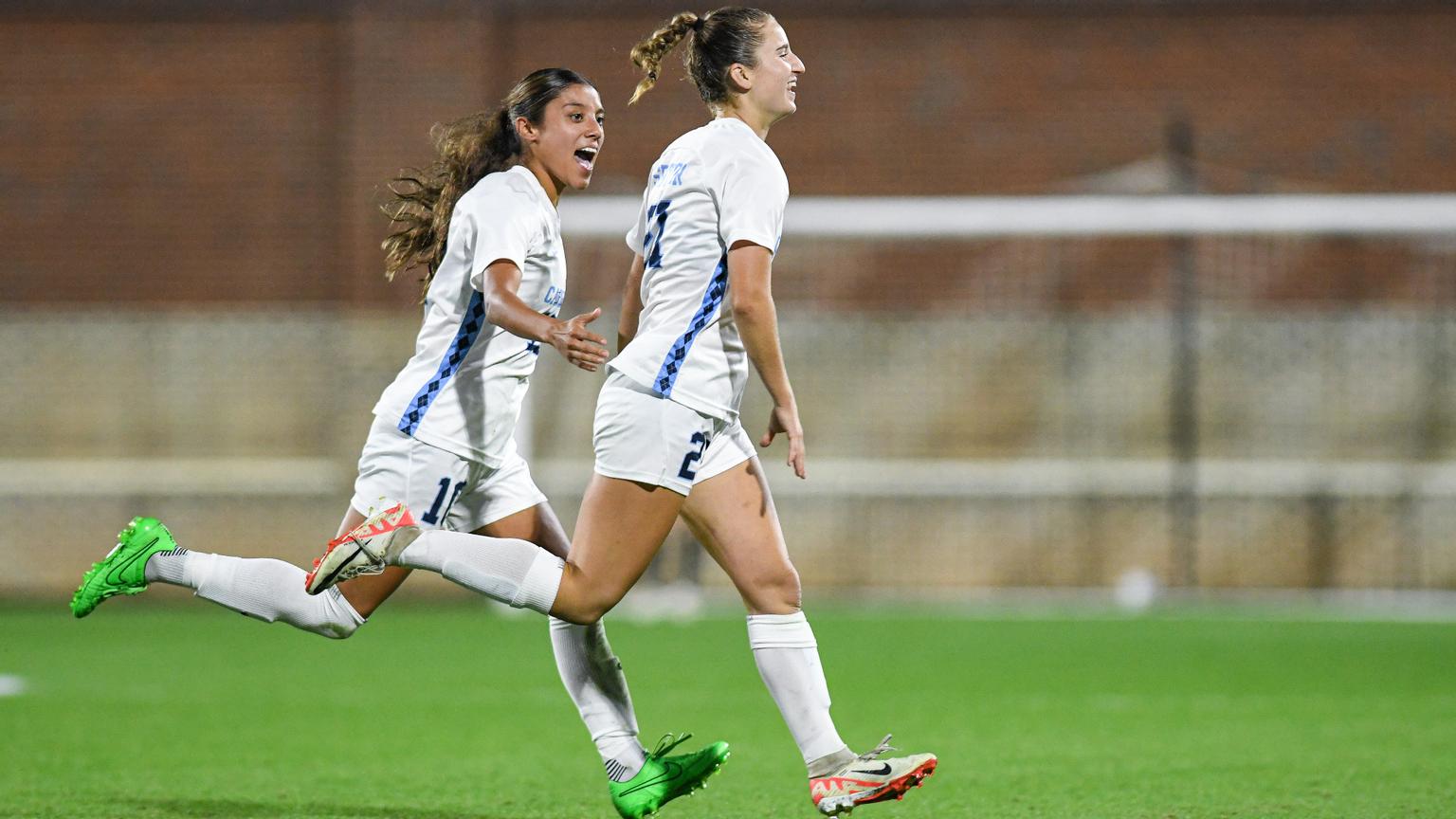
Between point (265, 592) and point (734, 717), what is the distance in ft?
9.56

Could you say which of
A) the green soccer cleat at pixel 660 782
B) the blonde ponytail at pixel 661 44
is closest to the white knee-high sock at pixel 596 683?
the green soccer cleat at pixel 660 782

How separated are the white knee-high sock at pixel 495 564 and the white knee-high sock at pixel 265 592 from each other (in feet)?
1.23

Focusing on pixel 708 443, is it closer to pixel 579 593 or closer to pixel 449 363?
pixel 579 593

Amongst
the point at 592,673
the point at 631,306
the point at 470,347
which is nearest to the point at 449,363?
the point at 470,347

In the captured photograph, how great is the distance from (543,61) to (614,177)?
115cm

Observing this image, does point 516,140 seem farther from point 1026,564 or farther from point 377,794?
point 1026,564

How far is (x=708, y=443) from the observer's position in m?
3.95

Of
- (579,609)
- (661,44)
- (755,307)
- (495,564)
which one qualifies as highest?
(661,44)

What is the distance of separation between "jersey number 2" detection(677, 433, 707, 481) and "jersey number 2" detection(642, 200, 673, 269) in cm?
43

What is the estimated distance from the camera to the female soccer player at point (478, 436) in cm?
423

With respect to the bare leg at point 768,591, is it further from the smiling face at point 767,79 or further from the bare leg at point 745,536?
the smiling face at point 767,79

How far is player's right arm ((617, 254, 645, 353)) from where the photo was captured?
423 cm

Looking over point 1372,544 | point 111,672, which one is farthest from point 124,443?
point 1372,544

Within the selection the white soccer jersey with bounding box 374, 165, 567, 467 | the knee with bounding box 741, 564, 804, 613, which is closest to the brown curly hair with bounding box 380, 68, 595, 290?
the white soccer jersey with bounding box 374, 165, 567, 467
